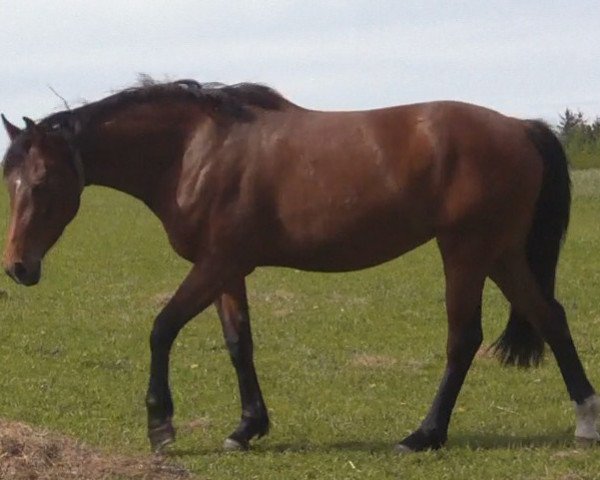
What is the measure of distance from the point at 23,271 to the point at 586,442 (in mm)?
3324

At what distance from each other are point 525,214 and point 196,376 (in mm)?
3738

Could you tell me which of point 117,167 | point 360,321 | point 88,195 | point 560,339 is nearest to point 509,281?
point 560,339

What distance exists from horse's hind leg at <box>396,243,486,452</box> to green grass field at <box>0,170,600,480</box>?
14 centimetres

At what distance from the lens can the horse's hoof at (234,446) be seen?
6.94 meters

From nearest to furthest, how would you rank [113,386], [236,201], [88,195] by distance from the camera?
[236,201]
[113,386]
[88,195]

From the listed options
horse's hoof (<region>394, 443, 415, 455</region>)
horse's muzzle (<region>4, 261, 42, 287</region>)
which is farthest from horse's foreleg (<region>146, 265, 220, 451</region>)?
horse's hoof (<region>394, 443, 415, 455</region>)

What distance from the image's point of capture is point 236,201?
21.7ft

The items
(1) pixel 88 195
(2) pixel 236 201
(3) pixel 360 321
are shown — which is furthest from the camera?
(1) pixel 88 195

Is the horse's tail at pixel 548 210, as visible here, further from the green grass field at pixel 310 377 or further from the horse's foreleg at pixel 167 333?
the horse's foreleg at pixel 167 333

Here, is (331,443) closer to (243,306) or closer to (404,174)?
(243,306)

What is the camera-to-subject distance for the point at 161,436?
6719mm

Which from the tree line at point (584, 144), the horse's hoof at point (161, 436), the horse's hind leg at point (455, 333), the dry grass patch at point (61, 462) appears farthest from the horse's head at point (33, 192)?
the tree line at point (584, 144)

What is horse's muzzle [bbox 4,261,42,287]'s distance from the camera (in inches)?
252

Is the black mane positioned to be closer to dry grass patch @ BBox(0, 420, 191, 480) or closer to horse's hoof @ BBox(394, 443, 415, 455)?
dry grass patch @ BBox(0, 420, 191, 480)
